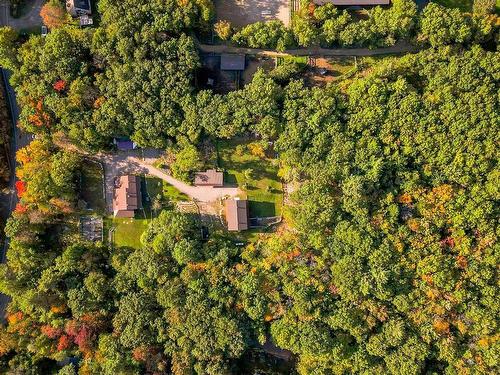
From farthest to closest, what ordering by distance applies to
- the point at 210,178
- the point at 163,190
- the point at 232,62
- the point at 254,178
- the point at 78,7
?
the point at 163,190, the point at 254,178, the point at 210,178, the point at 232,62, the point at 78,7

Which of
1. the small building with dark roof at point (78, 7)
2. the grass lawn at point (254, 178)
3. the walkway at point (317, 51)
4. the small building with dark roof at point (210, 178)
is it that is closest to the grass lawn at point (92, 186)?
the small building with dark roof at point (210, 178)

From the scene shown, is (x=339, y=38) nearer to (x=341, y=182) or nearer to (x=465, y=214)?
(x=341, y=182)

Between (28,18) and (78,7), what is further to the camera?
(28,18)

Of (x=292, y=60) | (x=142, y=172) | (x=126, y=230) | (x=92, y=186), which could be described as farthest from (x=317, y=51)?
(x=92, y=186)

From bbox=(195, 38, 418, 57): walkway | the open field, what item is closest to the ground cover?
bbox=(195, 38, 418, 57): walkway

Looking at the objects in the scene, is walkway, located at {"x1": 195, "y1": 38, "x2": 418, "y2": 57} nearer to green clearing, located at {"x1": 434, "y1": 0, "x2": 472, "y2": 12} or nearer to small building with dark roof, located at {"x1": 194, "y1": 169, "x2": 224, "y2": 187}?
green clearing, located at {"x1": 434, "y1": 0, "x2": 472, "y2": 12}

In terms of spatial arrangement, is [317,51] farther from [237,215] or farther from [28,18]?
[28,18]

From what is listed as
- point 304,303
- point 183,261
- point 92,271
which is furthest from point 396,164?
point 92,271
